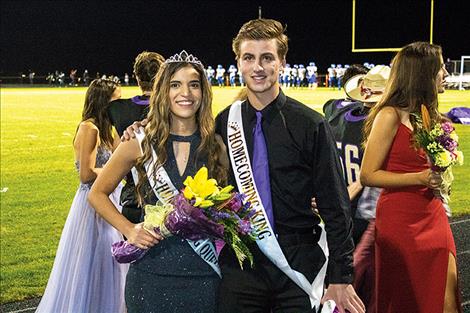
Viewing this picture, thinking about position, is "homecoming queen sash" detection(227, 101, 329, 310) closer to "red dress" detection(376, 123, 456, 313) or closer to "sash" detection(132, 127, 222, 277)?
"sash" detection(132, 127, 222, 277)

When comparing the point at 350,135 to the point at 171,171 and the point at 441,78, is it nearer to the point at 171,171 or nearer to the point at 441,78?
the point at 441,78

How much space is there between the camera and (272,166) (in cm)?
250

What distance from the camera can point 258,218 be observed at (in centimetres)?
245

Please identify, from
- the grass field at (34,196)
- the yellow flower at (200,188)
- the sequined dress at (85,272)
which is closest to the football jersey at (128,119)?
the sequined dress at (85,272)

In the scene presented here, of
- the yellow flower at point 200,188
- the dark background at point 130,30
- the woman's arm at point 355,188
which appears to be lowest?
the woman's arm at point 355,188

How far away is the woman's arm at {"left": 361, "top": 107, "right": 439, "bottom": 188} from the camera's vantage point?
3.07 meters

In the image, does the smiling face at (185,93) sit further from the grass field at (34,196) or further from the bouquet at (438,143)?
the grass field at (34,196)

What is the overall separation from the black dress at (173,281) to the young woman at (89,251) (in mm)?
1679

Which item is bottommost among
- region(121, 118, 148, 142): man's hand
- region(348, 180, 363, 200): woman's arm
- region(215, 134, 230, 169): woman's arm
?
region(348, 180, 363, 200): woman's arm

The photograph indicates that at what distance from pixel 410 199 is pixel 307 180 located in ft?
2.64

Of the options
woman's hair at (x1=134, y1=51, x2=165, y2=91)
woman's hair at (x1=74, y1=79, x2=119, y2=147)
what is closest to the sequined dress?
woman's hair at (x1=74, y1=79, x2=119, y2=147)

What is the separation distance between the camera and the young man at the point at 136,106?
3828mm

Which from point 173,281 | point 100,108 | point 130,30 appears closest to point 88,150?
point 100,108

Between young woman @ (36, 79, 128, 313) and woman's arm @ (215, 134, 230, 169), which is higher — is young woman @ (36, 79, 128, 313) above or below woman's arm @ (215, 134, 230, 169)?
below
